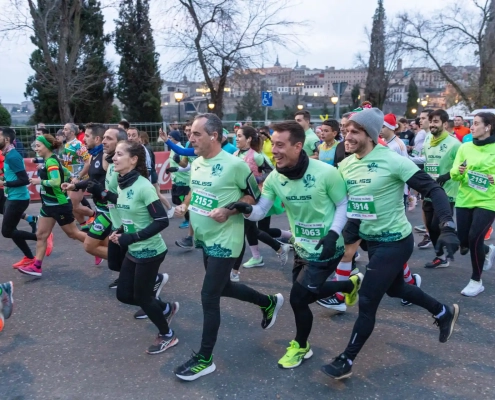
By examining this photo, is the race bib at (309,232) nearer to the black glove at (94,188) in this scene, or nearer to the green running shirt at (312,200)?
the green running shirt at (312,200)

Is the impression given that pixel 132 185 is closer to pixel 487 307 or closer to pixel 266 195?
pixel 266 195

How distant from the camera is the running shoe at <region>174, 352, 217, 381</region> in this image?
11.1 ft

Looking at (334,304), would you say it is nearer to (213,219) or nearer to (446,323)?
(446,323)

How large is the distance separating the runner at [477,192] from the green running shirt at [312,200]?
87.6 inches

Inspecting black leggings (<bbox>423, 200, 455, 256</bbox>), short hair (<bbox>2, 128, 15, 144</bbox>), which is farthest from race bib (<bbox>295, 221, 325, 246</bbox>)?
short hair (<bbox>2, 128, 15, 144</bbox>)

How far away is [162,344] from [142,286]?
558 millimetres

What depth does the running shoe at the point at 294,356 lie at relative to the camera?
11.6ft

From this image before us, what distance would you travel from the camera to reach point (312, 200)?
3258 millimetres

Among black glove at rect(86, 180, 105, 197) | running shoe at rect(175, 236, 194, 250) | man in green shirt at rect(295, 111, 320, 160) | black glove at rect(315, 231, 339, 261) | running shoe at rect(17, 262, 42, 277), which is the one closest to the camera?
black glove at rect(315, 231, 339, 261)

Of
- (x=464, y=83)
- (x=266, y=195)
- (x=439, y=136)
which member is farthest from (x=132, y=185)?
(x=464, y=83)

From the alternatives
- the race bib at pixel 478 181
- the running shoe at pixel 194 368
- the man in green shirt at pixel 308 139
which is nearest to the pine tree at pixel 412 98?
the man in green shirt at pixel 308 139

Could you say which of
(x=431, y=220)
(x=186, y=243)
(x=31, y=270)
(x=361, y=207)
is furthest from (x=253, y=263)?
(x=361, y=207)

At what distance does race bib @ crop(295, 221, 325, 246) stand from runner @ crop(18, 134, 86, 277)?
3.41m

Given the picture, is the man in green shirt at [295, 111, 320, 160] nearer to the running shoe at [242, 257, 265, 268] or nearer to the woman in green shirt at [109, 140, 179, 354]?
the running shoe at [242, 257, 265, 268]
